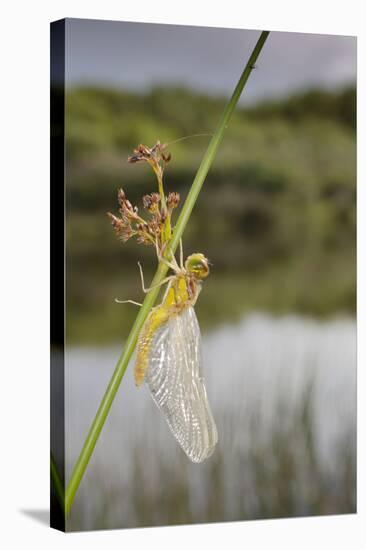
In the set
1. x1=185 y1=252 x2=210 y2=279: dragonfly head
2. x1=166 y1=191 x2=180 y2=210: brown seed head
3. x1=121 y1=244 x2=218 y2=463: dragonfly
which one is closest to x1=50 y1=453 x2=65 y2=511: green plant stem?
x1=121 y1=244 x2=218 y2=463: dragonfly

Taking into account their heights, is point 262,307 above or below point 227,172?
below

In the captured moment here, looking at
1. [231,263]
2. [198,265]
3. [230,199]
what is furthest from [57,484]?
[230,199]

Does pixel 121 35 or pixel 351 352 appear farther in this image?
pixel 351 352

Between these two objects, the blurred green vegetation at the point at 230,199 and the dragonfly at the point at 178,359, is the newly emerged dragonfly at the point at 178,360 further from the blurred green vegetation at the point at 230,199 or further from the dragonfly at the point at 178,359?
the blurred green vegetation at the point at 230,199

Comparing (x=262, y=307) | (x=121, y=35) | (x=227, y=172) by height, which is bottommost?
(x=262, y=307)

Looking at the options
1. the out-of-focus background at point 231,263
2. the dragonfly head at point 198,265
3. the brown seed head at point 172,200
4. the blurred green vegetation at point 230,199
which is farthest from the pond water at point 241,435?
the brown seed head at point 172,200

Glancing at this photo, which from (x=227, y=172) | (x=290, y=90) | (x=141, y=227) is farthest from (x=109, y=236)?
(x=290, y=90)

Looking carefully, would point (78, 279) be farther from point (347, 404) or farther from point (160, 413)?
point (347, 404)

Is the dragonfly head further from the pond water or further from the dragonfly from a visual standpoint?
the pond water
